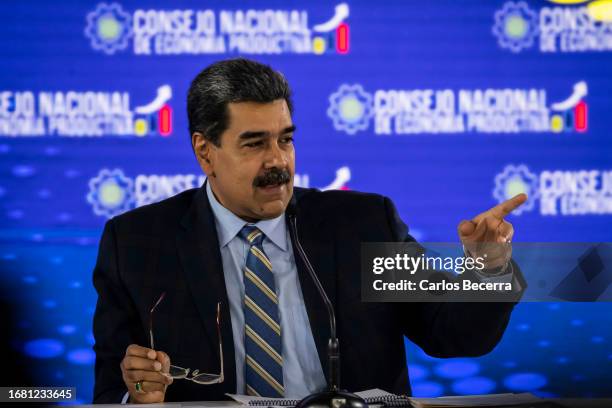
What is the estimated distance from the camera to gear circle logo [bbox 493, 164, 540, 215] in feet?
12.4

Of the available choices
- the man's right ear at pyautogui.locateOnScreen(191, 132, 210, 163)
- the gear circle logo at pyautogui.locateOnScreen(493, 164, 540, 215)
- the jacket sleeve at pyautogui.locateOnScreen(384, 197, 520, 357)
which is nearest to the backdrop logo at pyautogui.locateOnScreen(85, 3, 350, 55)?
the gear circle logo at pyautogui.locateOnScreen(493, 164, 540, 215)

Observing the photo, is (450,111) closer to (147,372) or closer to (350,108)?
(350,108)

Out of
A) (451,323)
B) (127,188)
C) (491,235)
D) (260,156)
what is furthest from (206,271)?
(127,188)

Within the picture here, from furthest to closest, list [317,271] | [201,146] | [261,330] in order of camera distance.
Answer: [201,146], [317,271], [261,330]

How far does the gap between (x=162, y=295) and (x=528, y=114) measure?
2029 millimetres

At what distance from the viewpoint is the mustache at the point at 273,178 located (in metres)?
2.37

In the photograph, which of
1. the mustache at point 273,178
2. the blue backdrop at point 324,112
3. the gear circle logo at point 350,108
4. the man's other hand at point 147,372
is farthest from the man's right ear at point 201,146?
the gear circle logo at point 350,108

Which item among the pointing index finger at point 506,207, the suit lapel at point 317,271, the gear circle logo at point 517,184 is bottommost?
the suit lapel at point 317,271

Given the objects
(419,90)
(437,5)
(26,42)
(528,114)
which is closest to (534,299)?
(528,114)

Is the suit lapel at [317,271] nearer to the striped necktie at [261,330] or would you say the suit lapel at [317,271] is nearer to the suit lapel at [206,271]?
the striped necktie at [261,330]

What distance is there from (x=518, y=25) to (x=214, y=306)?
2.11m

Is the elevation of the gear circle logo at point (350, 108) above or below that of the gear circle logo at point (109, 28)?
below

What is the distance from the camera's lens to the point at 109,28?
3.75 metres

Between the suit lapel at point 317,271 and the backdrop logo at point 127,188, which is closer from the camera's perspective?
the suit lapel at point 317,271
